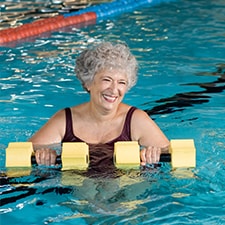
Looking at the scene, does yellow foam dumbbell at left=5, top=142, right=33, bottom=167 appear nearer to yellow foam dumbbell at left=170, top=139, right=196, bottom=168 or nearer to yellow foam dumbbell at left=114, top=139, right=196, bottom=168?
yellow foam dumbbell at left=114, top=139, right=196, bottom=168

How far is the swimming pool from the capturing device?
4.04m

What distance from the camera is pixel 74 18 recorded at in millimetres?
10312

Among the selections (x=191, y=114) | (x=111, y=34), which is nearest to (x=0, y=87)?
(x=191, y=114)

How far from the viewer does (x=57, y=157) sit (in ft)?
13.9

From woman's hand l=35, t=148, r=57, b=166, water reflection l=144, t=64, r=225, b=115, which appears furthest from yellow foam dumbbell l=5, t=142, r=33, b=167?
water reflection l=144, t=64, r=225, b=115

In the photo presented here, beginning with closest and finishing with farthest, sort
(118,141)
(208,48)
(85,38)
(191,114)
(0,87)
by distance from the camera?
(118,141) < (191,114) < (0,87) < (208,48) < (85,38)

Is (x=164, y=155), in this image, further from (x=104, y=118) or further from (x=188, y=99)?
(x=188, y=99)

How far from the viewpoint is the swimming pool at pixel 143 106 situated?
4.04 meters

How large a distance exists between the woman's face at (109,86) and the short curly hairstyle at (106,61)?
0.03 m

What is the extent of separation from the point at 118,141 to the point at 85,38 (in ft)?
15.6

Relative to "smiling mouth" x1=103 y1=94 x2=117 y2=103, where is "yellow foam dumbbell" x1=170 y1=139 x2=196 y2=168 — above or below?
below

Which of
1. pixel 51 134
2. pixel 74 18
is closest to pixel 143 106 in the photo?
pixel 51 134

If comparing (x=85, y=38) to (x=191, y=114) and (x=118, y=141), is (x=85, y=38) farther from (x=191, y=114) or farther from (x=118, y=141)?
(x=118, y=141)

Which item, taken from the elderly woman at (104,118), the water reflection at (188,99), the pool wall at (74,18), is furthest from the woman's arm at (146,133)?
the pool wall at (74,18)
